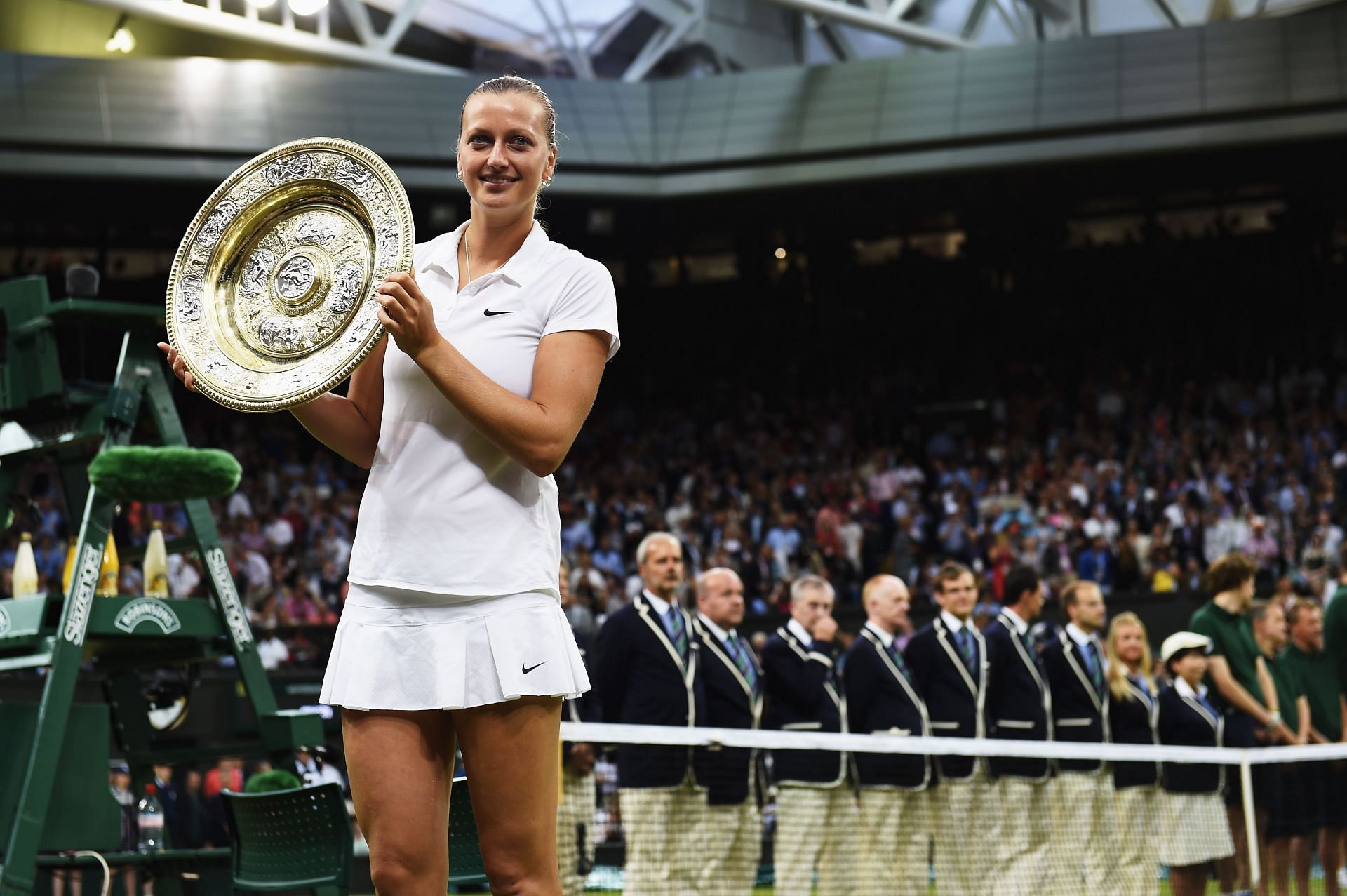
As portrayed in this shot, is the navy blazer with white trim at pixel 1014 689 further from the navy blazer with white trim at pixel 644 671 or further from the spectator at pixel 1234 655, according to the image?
the navy blazer with white trim at pixel 644 671

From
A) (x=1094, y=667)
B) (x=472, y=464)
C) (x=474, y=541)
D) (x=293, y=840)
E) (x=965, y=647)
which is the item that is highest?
(x=472, y=464)

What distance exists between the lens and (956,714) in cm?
880

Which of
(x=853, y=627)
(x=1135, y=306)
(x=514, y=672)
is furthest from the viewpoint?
(x=1135, y=306)

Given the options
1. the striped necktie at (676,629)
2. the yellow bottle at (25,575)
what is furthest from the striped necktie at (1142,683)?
the yellow bottle at (25,575)

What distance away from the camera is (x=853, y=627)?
18156 mm

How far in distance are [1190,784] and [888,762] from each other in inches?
68.7

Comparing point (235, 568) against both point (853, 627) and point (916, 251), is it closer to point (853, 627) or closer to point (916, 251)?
point (853, 627)

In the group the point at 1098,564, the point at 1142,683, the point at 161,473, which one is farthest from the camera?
the point at 1098,564

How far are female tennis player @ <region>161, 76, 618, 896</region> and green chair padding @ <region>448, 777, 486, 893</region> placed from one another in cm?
129

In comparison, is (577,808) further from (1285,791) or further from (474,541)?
(474,541)

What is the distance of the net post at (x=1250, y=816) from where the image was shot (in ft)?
26.9

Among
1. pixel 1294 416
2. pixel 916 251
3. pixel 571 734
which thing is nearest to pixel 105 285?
pixel 916 251

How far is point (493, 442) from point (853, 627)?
16091 mm

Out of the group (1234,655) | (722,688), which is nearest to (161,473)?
(722,688)
